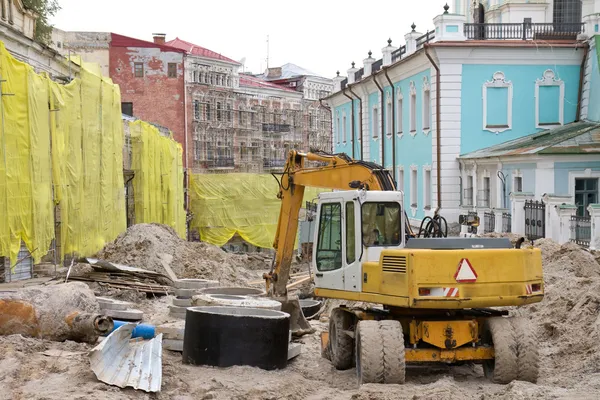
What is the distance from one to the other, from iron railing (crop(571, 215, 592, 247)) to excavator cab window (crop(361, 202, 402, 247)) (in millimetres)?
10505

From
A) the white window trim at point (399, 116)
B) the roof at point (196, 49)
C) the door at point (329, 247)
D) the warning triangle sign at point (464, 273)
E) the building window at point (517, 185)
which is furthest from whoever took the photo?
the roof at point (196, 49)

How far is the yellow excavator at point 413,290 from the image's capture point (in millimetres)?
10328

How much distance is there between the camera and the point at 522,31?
3078cm

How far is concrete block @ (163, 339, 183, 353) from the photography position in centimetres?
1217

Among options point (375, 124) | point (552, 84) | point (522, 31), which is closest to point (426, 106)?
point (522, 31)

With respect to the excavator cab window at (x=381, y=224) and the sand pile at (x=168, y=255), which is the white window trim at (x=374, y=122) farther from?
the excavator cab window at (x=381, y=224)

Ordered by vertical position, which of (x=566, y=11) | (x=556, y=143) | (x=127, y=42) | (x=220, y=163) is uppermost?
(x=127, y=42)

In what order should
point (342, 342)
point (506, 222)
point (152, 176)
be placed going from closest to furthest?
point (342, 342) < point (506, 222) < point (152, 176)

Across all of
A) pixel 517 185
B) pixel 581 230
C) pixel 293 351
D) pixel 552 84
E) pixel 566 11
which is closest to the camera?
pixel 293 351

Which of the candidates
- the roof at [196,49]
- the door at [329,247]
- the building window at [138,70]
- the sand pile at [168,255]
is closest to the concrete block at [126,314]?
the door at [329,247]

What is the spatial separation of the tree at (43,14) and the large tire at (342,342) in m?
24.6

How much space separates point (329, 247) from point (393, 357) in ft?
7.22

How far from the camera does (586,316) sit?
13.0 m

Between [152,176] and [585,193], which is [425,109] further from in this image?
[152,176]
